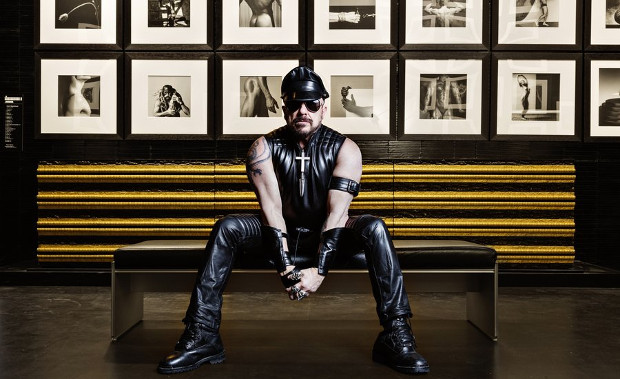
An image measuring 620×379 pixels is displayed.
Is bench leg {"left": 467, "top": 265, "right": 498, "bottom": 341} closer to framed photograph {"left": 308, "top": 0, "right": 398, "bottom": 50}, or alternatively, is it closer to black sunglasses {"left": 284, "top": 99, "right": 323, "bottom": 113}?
black sunglasses {"left": 284, "top": 99, "right": 323, "bottom": 113}

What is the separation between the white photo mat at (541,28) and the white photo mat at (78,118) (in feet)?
12.1

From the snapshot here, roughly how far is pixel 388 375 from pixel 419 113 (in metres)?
3.16

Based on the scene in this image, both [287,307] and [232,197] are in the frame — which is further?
[232,197]

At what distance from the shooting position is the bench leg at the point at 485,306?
11.3ft

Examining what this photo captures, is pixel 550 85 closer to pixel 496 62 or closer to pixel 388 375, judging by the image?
pixel 496 62

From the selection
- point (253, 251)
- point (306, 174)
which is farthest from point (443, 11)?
point (253, 251)

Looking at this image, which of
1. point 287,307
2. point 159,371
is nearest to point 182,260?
point 159,371

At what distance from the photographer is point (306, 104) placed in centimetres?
327

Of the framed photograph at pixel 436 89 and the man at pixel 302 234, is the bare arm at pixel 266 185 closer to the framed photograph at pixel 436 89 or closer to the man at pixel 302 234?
the man at pixel 302 234

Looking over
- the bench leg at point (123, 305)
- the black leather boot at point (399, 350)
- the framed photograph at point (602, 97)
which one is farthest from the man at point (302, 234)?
the framed photograph at point (602, 97)

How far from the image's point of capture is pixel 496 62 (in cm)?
541

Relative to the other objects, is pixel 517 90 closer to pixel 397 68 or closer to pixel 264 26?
pixel 397 68

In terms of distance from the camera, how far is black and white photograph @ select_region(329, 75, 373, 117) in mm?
5430

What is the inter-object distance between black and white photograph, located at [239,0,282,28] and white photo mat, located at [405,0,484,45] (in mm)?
1229
